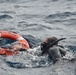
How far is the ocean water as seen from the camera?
9.41 metres

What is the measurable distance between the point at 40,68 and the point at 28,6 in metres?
9.19

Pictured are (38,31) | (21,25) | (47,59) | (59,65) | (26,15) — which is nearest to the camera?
(59,65)

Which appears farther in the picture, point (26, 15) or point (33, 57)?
point (26, 15)

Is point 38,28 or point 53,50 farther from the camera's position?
point 38,28

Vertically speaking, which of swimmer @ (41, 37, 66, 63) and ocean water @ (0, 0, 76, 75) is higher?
swimmer @ (41, 37, 66, 63)

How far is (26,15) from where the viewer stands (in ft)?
54.3

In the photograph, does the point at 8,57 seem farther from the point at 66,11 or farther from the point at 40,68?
the point at 66,11

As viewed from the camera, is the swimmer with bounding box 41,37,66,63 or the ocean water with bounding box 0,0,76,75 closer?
the ocean water with bounding box 0,0,76,75

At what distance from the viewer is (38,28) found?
46.5 feet

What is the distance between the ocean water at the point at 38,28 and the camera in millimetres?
9414

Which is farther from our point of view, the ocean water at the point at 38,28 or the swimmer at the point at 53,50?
the swimmer at the point at 53,50

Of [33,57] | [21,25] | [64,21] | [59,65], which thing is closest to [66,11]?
[64,21]

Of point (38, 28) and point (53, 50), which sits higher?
point (53, 50)

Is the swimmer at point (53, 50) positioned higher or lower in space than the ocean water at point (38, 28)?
higher
